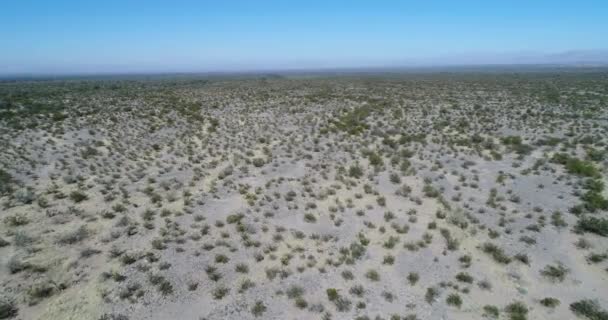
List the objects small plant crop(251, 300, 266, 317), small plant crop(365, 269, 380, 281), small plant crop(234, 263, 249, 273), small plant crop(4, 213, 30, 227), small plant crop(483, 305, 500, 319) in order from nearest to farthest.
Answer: small plant crop(483, 305, 500, 319)
small plant crop(251, 300, 266, 317)
small plant crop(365, 269, 380, 281)
small plant crop(234, 263, 249, 273)
small plant crop(4, 213, 30, 227)

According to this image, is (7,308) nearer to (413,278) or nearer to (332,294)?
(332,294)

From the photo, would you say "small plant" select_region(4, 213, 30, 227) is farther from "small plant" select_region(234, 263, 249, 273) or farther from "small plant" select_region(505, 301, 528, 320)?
"small plant" select_region(505, 301, 528, 320)

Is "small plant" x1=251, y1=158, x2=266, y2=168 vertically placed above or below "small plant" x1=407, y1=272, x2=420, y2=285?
above

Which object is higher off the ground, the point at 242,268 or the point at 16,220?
the point at 16,220

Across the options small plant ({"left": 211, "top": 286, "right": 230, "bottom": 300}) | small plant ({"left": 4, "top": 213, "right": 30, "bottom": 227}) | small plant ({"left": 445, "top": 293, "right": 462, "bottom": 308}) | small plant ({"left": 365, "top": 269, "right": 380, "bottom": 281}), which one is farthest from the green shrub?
small plant ({"left": 4, "top": 213, "right": 30, "bottom": 227})

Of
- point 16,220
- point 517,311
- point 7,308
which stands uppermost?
point 16,220

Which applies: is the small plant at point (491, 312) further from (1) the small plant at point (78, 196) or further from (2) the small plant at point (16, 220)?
(1) the small plant at point (78, 196)

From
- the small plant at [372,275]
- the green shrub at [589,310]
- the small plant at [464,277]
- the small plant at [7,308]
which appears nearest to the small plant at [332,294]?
the small plant at [372,275]

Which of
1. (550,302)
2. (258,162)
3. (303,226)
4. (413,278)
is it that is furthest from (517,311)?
(258,162)

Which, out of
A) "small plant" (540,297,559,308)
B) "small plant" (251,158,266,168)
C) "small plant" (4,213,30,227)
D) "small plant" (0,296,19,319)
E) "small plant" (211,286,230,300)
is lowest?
"small plant" (540,297,559,308)
